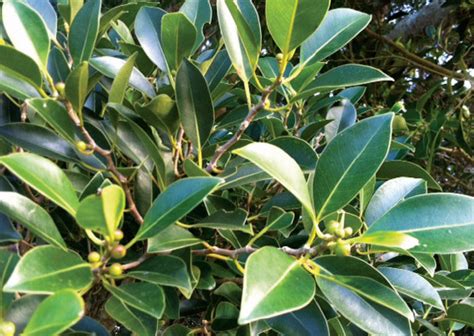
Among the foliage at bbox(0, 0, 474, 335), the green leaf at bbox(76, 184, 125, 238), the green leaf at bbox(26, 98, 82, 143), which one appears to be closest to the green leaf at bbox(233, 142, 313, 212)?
the foliage at bbox(0, 0, 474, 335)

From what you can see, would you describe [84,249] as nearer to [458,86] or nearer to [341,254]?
[341,254]

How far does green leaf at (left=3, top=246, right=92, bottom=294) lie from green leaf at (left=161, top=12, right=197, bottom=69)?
310 mm

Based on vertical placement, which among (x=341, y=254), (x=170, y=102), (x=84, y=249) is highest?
(x=170, y=102)

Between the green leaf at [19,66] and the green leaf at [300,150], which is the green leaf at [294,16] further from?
the green leaf at [19,66]

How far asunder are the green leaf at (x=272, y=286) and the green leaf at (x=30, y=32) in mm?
331

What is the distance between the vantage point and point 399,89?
7.98ft

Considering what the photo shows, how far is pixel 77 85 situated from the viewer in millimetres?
522

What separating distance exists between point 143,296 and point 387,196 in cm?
32

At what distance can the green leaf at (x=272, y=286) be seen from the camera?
38 cm

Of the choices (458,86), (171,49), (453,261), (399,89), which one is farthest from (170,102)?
(399,89)

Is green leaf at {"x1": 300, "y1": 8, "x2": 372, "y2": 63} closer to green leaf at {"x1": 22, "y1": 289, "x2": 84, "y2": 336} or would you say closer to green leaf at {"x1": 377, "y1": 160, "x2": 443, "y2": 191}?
green leaf at {"x1": 377, "y1": 160, "x2": 443, "y2": 191}

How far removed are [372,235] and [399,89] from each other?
2147 mm

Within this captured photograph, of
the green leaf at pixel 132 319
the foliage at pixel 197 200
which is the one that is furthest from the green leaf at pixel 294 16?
the green leaf at pixel 132 319

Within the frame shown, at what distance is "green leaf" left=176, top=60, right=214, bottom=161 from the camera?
0.59m
